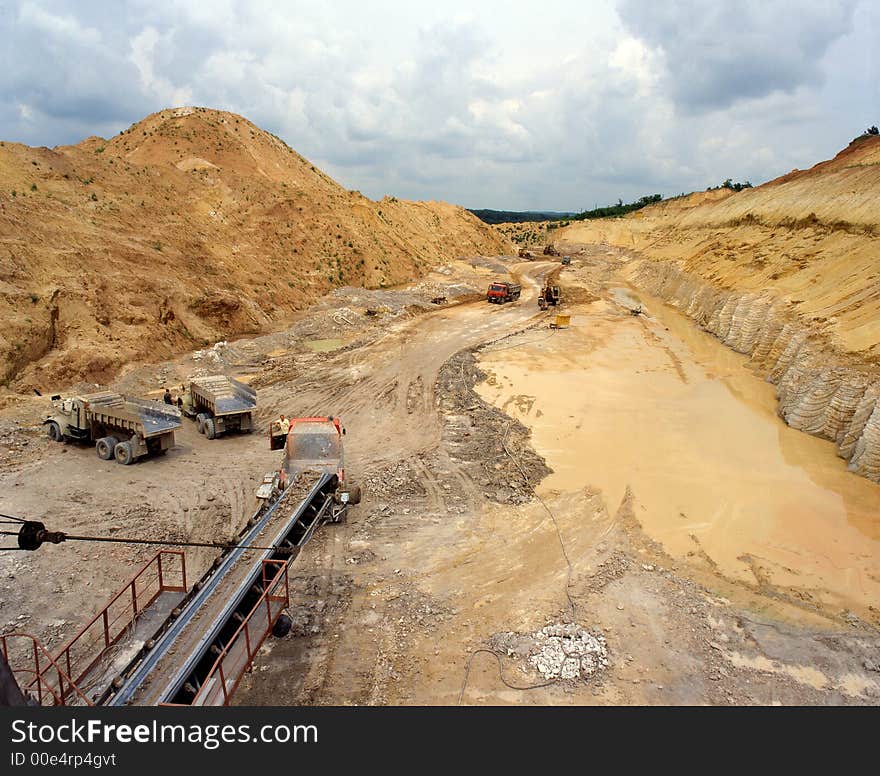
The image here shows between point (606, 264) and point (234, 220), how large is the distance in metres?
44.3

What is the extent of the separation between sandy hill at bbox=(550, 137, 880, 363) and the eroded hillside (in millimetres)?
79

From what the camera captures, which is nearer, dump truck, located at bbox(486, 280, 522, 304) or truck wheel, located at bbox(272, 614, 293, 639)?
truck wheel, located at bbox(272, 614, 293, 639)

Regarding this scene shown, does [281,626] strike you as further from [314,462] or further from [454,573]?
[314,462]

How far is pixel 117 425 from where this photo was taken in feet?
52.3

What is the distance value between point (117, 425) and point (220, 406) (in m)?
2.80

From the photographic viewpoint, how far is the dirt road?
9.05 meters

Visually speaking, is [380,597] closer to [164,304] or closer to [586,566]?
[586,566]

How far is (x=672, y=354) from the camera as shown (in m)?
30.5

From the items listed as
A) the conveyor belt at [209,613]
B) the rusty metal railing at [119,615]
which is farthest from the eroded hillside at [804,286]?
the rusty metal railing at [119,615]

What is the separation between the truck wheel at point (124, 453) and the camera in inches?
613

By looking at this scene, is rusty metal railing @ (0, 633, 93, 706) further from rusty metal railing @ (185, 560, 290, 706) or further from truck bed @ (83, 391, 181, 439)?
truck bed @ (83, 391, 181, 439)

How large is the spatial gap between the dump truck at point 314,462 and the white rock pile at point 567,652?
533 cm

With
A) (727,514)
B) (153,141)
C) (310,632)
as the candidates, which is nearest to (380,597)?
(310,632)

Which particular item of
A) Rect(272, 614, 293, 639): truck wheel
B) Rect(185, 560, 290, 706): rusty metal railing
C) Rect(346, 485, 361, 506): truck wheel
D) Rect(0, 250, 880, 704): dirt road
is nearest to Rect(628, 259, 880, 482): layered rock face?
Rect(0, 250, 880, 704): dirt road
